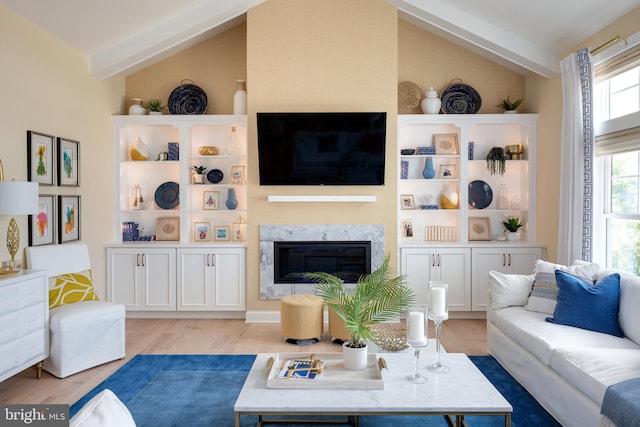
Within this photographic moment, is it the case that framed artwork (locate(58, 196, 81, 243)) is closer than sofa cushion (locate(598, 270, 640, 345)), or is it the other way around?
sofa cushion (locate(598, 270, 640, 345))

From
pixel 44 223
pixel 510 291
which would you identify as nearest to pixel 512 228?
pixel 510 291

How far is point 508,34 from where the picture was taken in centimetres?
500

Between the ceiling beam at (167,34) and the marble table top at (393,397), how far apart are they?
3.82 meters

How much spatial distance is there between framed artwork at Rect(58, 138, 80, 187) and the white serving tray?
9.72 feet

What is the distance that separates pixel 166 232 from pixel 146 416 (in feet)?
10.1

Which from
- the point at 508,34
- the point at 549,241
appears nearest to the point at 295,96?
the point at 508,34

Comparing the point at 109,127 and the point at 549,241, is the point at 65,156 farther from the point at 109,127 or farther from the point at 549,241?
the point at 549,241

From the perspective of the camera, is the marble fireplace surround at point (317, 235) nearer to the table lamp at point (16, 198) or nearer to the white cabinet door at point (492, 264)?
the white cabinet door at point (492, 264)

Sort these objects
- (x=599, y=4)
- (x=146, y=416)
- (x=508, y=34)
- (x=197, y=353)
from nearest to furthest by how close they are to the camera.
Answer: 1. (x=146, y=416)
2. (x=599, y=4)
3. (x=197, y=353)
4. (x=508, y=34)

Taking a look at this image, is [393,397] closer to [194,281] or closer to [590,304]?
[590,304]

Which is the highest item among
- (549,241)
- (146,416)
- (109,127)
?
(109,127)

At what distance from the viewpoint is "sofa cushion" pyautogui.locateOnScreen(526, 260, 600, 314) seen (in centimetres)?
353

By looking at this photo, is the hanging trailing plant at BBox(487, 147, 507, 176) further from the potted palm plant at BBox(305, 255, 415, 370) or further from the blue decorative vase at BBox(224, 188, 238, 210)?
the potted palm plant at BBox(305, 255, 415, 370)

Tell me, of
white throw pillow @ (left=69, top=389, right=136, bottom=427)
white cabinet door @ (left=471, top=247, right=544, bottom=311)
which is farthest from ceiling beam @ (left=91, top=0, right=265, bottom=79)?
white throw pillow @ (left=69, top=389, right=136, bottom=427)
